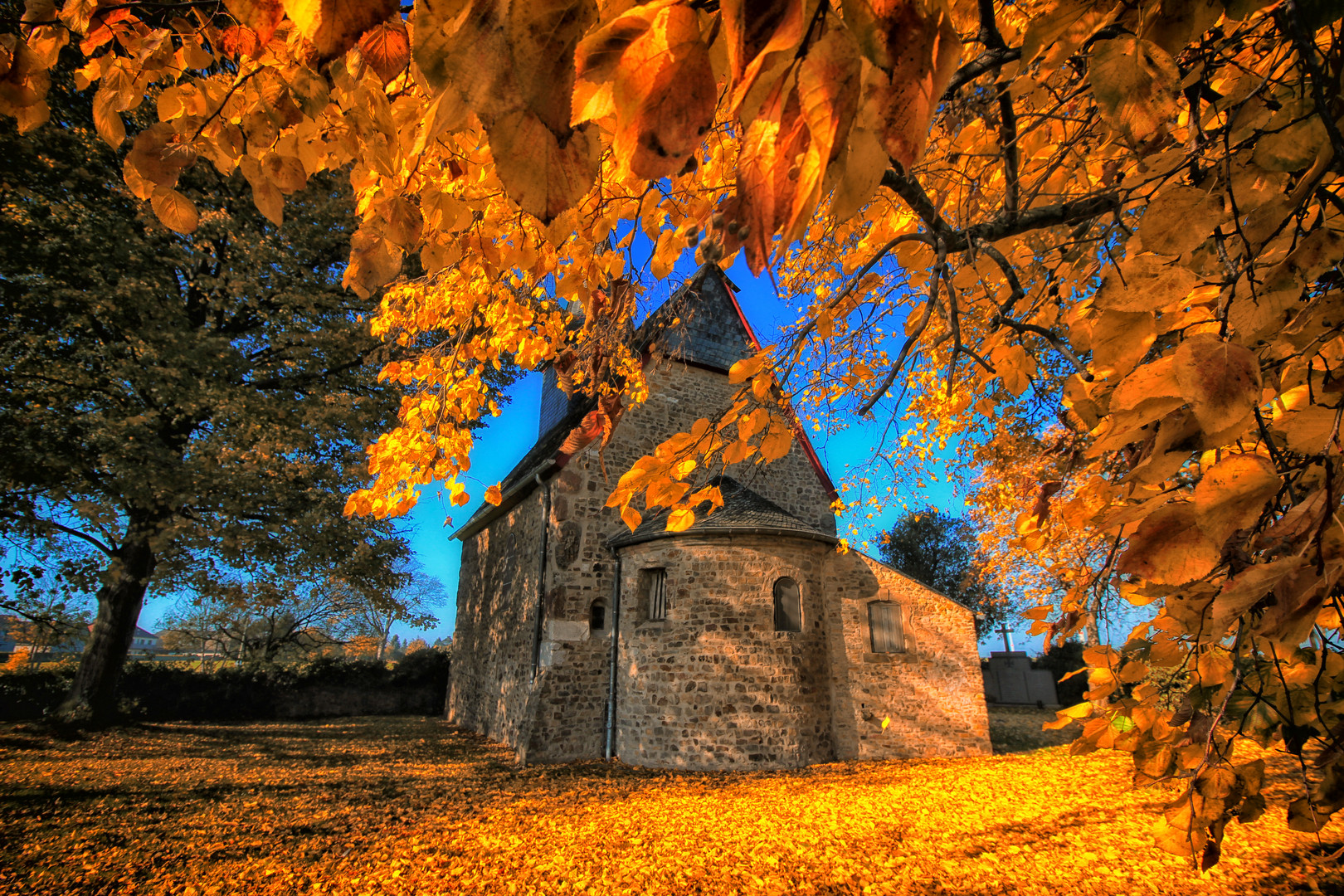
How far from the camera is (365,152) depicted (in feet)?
5.51

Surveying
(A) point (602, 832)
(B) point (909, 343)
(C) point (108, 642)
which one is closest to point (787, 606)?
(A) point (602, 832)

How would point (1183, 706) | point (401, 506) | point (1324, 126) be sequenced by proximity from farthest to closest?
point (401, 506) < point (1183, 706) < point (1324, 126)

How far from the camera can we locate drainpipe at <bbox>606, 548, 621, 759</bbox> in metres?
8.72

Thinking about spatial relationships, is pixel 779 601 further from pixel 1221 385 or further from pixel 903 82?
pixel 903 82

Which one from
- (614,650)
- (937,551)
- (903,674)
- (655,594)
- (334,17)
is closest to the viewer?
(334,17)

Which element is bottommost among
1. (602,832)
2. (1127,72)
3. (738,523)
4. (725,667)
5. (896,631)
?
(602,832)

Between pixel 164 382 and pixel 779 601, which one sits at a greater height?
pixel 164 382

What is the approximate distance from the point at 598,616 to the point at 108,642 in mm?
9159

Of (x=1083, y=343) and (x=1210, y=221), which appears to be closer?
(x=1210, y=221)

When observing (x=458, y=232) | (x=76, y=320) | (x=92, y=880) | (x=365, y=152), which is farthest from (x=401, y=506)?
(x=76, y=320)

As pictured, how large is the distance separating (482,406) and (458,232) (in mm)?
1291

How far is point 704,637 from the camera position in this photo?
26.5ft

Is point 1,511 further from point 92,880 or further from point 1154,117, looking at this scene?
point 1154,117

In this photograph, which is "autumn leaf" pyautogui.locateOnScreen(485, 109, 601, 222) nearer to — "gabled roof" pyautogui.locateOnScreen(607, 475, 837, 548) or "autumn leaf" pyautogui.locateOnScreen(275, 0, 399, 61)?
"autumn leaf" pyautogui.locateOnScreen(275, 0, 399, 61)
